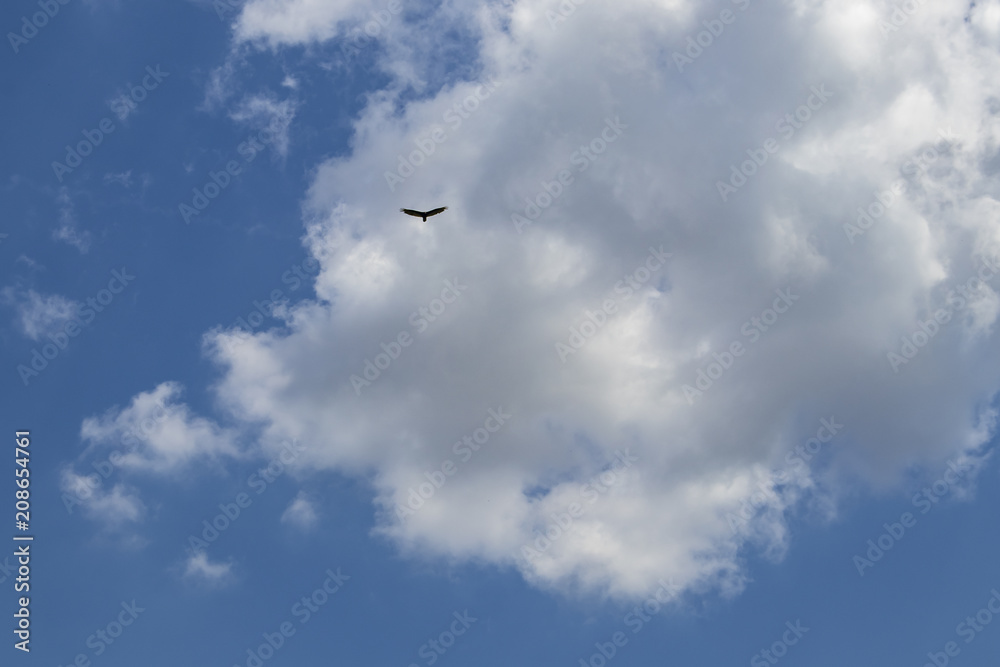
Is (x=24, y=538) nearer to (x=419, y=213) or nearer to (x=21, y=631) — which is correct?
(x=21, y=631)

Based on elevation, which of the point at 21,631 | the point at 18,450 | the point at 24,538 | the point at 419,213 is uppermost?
the point at 419,213

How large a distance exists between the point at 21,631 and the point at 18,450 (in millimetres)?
36219

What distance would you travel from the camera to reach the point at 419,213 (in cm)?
12669

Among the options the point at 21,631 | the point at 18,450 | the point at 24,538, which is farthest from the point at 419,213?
the point at 21,631

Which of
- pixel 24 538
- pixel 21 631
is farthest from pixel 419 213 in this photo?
pixel 21 631

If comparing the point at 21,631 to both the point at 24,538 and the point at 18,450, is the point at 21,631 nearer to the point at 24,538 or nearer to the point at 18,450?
the point at 24,538

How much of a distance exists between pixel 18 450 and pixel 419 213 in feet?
316

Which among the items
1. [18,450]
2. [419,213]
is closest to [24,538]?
[18,450]

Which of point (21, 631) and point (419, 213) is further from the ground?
point (419, 213)

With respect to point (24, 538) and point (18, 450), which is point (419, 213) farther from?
point (24, 538)

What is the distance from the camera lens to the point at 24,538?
124m

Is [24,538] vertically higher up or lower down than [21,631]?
higher up

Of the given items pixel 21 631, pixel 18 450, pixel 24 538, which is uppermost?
pixel 18 450

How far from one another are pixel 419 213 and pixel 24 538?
105334 millimetres
